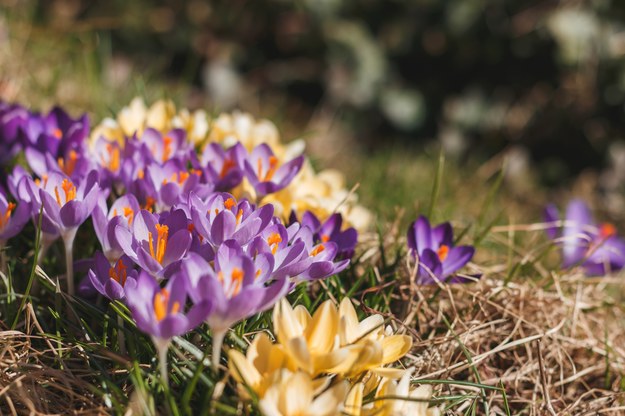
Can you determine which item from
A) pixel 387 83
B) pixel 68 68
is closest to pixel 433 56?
pixel 387 83

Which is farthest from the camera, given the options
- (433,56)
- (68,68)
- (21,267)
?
(433,56)

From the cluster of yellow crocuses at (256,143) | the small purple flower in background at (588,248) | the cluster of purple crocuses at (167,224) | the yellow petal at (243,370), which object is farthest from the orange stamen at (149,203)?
the small purple flower in background at (588,248)

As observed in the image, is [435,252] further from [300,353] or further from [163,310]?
[163,310]

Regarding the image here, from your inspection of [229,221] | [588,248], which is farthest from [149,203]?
[588,248]

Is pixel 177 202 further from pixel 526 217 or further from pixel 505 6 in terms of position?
pixel 505 6

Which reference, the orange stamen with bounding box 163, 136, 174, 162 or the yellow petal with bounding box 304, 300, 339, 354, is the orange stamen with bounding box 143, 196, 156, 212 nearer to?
the orange stamen with bounding box 163, 136, 174, 162

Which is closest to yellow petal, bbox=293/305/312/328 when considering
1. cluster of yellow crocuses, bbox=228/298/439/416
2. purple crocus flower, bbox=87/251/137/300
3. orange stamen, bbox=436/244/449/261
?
cluster of yellow crocuses, bbox=228/298/439/416
